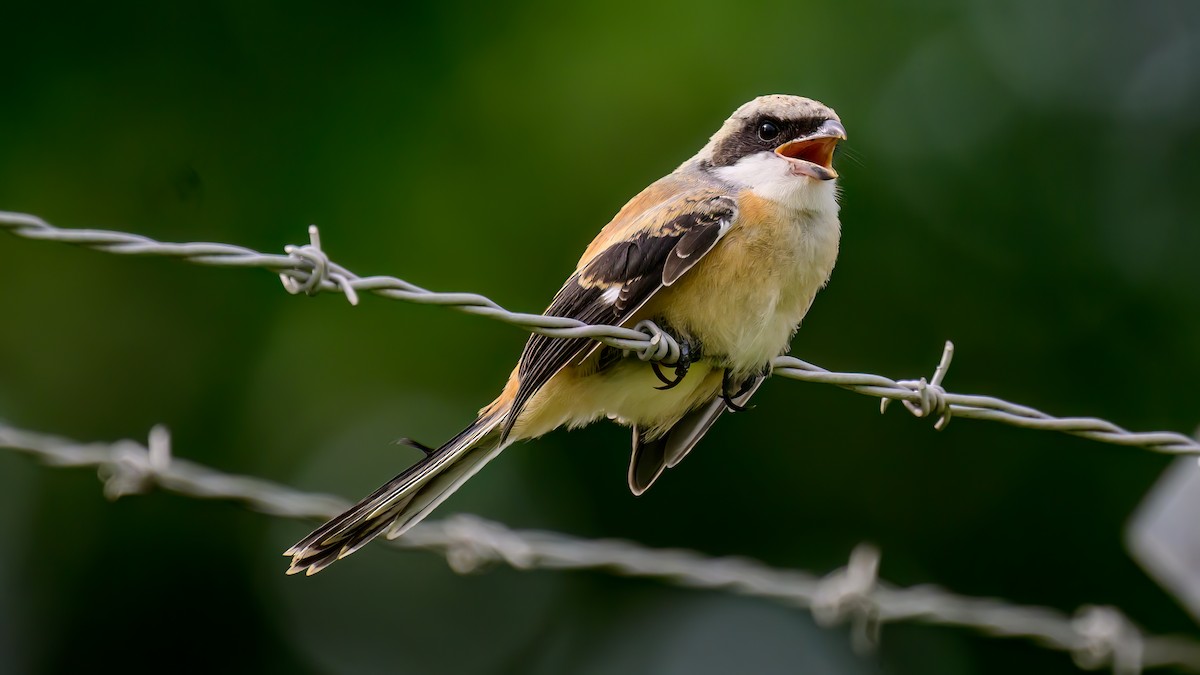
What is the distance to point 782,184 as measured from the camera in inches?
160

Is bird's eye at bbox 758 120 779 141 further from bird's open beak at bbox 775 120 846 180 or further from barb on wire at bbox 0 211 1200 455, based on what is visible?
barb on wire at bbox 0 211 1200 455

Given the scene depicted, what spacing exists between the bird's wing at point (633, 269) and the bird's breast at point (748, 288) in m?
0.07

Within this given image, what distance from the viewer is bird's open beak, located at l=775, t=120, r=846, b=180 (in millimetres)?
4180

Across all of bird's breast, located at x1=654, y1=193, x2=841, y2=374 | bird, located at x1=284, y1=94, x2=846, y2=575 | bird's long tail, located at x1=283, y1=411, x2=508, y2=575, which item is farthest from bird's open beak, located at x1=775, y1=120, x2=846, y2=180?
bird's long tail, located at x1=283, y1=411, x2=508, y2=575

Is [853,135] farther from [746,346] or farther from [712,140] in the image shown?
[746,346]

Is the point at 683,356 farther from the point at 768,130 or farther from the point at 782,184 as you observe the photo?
the point at 768,130

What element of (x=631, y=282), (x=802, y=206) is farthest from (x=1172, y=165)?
(x=631, y=282)

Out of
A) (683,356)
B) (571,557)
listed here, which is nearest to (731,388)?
(683,356)

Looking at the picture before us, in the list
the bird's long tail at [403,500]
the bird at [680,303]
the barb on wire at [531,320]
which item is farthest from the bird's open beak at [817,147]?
the bird's long tail at [403,500]

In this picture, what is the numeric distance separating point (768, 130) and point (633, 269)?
0.81 metres

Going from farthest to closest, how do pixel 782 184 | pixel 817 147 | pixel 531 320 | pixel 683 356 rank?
1. pixel 817 147
2. pixel 782 184
3. pixel 683 356
4. pixel 531 320

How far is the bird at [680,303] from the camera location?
3852mm

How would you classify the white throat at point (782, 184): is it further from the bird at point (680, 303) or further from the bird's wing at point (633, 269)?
the bird's wing at point (633, 269)

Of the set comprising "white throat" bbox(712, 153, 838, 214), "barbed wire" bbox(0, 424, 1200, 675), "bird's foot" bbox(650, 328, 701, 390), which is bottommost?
"barbed wire" bbox(0, 424, 1200, 675)
